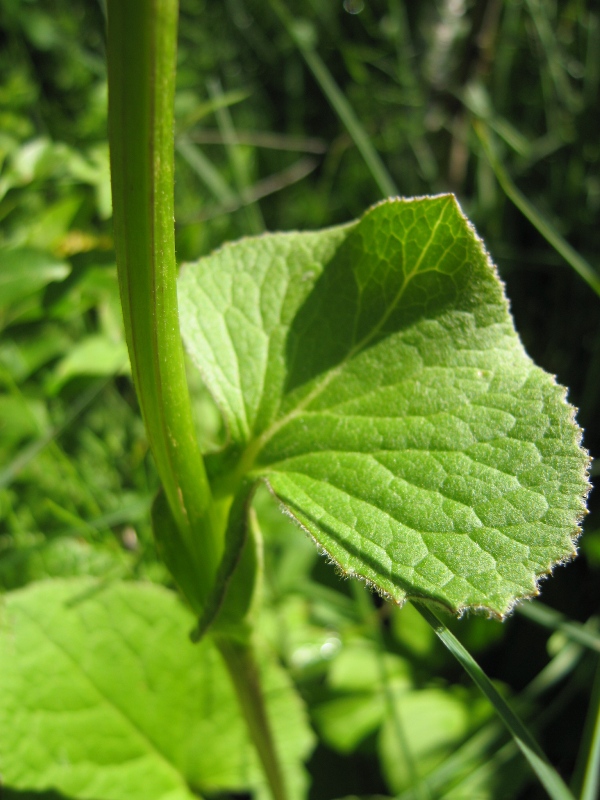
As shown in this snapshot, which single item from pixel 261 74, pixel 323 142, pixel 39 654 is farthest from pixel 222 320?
pixel 261 74

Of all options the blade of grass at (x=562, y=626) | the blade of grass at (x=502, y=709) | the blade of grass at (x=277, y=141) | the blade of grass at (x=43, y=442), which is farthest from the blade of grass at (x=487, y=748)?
the blade of grass at (x=277, y=141)

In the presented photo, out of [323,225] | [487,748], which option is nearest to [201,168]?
A: [323,225]

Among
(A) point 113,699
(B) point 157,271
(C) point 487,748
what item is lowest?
(C) point 487,748

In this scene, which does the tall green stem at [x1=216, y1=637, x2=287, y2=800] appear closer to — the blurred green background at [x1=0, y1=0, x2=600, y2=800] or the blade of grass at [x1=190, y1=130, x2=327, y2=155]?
the blurred green background at [x1=0, y1=0, x2=600, y2=800]

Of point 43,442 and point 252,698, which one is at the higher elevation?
point 43,442

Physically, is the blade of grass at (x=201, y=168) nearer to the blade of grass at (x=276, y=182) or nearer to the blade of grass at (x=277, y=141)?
the blade of grass at (x=276, y=182)

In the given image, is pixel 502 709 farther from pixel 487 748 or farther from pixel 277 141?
pixel 277 141

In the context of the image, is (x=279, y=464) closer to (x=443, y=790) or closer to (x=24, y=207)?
(x=443, y=790)

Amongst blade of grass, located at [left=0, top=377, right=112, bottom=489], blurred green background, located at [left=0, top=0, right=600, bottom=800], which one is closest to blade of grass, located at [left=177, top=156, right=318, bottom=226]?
blurred green background, located at [left=0, top=0, right=600, bottom=800]
